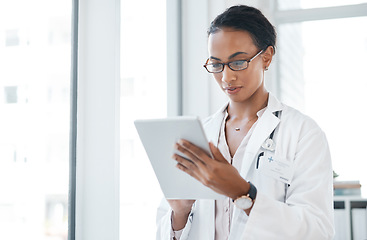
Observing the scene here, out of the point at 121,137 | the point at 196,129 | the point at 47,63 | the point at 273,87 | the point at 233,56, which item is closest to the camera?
the point at 196,129

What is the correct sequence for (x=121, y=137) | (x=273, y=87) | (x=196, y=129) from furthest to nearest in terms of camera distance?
(x=273, y=87) < (x=121, y=137) < (x=196, y=129)

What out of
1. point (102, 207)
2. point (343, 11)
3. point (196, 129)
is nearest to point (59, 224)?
point (102, 207)

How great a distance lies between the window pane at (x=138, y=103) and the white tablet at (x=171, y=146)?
83 cm

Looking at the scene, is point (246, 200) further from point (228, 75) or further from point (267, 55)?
point (267, 55)

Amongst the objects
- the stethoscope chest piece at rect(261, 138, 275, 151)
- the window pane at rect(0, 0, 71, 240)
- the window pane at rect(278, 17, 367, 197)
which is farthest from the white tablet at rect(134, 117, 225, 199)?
the window pane at rect(278, 17, 367, 197)

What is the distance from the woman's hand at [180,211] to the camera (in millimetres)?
1550

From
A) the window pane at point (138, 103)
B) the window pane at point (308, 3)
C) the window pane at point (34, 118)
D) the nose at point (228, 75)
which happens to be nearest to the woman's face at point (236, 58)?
the nose at point (228, 75)

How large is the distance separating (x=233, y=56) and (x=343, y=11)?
7.66ft

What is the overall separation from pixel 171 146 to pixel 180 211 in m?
0.37

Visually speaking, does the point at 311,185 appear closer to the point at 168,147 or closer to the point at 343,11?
the point at 168,147

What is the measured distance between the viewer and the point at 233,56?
152cm

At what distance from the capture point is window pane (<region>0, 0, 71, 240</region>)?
155 centimetres

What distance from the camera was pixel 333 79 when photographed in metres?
3.49

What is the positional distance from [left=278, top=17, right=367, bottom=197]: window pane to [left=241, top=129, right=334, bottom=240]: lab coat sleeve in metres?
2.06
